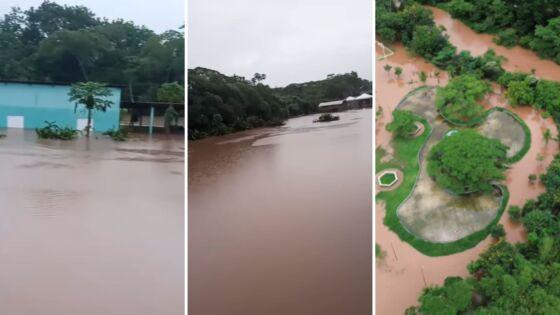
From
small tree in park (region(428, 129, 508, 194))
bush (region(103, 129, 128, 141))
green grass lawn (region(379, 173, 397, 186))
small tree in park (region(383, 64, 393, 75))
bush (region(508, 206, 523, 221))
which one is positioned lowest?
bush (region(508, 206, 523, 221))

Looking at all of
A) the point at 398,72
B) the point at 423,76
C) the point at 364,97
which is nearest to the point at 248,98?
the point at 364,97

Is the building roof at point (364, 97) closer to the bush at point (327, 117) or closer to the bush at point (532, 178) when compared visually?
the bush at point (327, 117)

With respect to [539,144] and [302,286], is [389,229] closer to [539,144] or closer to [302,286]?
[302,286]

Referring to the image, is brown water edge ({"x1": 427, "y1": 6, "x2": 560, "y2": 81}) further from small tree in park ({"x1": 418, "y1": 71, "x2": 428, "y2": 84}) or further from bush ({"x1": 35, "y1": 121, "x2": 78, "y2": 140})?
bush ({"x1": 35, "y1": 121, "x2": 78, "y2": 140})

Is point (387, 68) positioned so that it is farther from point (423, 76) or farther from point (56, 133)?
point (56, 133)

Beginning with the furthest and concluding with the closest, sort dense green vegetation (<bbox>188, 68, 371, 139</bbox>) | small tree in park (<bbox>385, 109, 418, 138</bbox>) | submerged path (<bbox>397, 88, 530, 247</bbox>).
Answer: small tree in park (<bbox>385, 109, 418, 138</bbox>) → dense green vegetation (<bbox>188, 68, 371, 139</bbox>) → submerged path (<bbox>397, 88, 530, 247</bbox>)

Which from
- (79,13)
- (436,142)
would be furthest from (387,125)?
(79,13)

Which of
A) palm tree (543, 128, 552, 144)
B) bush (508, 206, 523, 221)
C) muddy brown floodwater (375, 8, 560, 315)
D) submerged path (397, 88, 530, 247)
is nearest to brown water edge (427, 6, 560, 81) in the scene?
muddy brown floodwater (375, 8, 560, 315)
